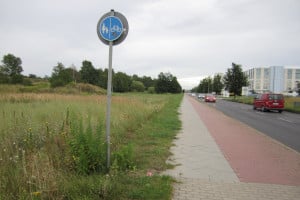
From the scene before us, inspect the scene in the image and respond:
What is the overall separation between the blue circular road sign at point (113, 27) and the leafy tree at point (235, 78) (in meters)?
46.1

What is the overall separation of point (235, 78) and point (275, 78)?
6687 cm

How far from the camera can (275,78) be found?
103 metres

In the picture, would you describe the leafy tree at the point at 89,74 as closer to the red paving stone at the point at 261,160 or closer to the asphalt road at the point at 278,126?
the asphalt road at the point at 278,126

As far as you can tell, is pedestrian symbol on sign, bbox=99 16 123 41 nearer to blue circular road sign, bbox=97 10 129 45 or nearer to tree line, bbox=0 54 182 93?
blue circular road sign, bbox=97 10 129 45

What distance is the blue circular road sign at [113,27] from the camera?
14.1 ft

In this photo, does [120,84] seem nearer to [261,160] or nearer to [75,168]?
[261,160]

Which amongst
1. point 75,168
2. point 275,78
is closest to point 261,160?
point 75,168

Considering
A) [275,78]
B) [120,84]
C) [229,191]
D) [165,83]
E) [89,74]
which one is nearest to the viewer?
[229,191]

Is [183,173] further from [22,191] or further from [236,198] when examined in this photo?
[22,191]

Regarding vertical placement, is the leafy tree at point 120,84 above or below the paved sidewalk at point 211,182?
above

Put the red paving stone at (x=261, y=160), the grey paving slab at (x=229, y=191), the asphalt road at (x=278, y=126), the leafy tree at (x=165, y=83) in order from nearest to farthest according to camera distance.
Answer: the grey paving slab at (x=229, y=191) → the red paving stone at (x=261, y=160) → the asphalt road at (x=278, y=126) → the leafy tree at (x=165, y=83)

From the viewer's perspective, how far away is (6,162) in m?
4.21

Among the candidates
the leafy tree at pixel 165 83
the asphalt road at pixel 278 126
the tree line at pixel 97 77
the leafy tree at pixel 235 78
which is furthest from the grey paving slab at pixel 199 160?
the leafy tree at pixel 165 83

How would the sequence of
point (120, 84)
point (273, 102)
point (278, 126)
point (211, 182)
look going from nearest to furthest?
point (211, 182)
point (278, 126)
point (273, 102)
point (120, 84)
